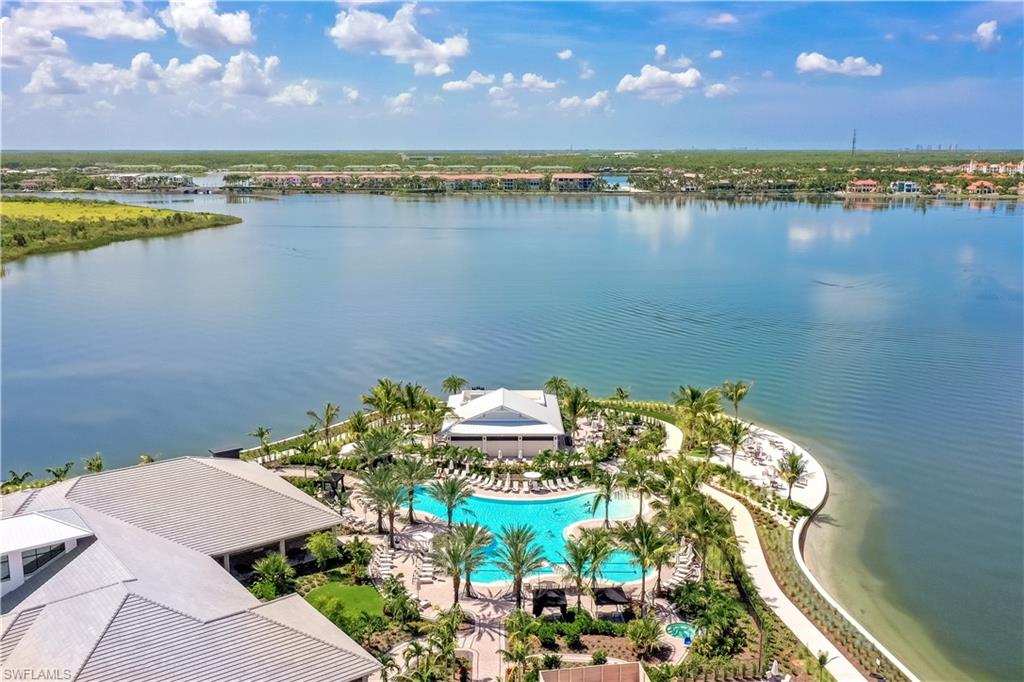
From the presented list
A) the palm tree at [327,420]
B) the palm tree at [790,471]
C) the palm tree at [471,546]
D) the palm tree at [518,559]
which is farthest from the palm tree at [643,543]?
the palm tree at [327,420]

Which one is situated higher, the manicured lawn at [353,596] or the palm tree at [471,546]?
the palm tree at [471,546]

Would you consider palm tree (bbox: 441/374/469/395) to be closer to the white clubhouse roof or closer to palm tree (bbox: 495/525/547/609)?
the white clubhouse roof

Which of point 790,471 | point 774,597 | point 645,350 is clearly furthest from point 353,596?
point 645,350

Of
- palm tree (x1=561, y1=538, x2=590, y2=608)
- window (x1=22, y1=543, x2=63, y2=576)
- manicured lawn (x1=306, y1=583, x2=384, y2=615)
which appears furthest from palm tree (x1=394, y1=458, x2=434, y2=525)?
window (x1=22, y1=543, x2=63, y2=576)

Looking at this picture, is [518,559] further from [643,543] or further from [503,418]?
[503,418]

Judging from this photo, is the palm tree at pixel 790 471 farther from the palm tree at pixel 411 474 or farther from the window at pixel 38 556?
the window at pixel 38 556

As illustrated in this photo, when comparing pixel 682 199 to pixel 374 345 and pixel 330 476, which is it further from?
pixel 330 476

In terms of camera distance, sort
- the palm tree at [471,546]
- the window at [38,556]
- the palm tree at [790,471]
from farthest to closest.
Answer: the palm tree at [790,471], the palm tree at [471,546], the window at [38,556]
